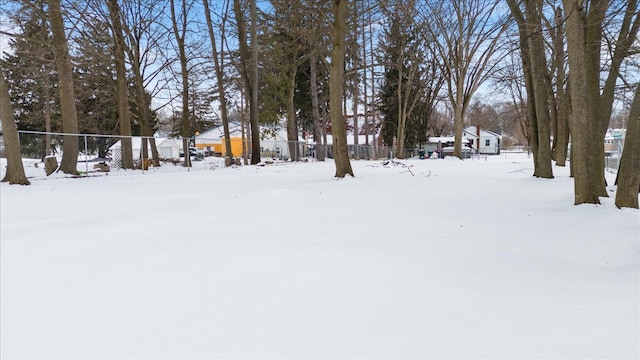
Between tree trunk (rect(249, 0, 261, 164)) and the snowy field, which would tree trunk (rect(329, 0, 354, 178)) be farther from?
tree trunk (rect(249, 0, 261, 164))

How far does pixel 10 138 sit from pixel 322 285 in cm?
1006

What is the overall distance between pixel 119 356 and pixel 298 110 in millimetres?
29389

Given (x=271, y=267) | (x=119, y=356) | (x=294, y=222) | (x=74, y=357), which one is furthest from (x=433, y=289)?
(x=294, y=222)

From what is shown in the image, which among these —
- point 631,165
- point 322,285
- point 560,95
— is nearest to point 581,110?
point 631,165

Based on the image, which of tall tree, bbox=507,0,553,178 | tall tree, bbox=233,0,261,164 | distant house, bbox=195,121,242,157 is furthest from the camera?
distant house, bbox=195,121,242,157

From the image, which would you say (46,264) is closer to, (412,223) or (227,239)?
(227,239)

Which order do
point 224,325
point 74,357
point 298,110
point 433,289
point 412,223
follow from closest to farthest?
1. point 74,357
2. point 224,325
3. point 433,289
4. point 412,223
5. point 298,110

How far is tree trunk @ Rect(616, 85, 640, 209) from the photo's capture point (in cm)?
480

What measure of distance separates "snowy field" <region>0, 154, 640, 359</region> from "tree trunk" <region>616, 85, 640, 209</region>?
224 millimetres

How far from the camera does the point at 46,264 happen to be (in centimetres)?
303

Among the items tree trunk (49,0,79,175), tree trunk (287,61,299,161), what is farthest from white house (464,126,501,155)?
tree trunk (49,0,79,175)

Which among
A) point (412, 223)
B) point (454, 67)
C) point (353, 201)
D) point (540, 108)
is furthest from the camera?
point (454, 67)

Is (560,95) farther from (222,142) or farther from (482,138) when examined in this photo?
(482,138)

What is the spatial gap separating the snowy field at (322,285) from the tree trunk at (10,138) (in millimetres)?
5292
